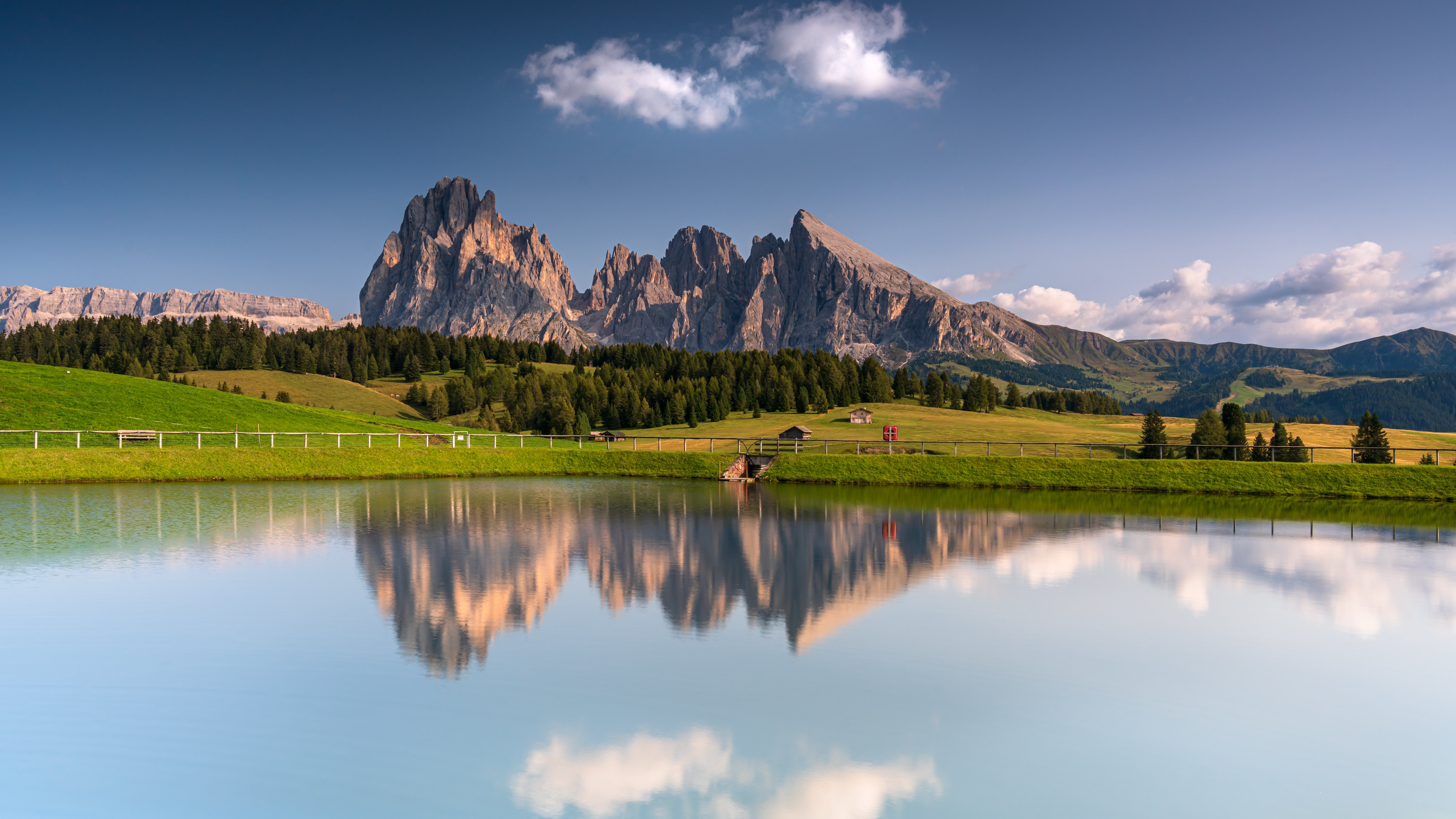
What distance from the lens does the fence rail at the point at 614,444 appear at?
2317 inches

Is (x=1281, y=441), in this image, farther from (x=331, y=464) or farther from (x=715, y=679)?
(x=715, y=679)

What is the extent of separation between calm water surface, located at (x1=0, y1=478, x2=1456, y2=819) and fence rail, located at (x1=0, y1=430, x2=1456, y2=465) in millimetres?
36388

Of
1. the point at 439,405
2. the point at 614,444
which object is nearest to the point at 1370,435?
the point at 614,444

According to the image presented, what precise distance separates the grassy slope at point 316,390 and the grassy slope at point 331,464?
256 ft

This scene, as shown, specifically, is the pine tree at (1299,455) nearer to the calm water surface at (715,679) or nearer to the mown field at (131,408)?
the calm water surface at (715,679)

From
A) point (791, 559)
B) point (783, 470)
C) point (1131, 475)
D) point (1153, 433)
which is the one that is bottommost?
point (1131, 475)

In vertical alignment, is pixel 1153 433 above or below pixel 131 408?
below

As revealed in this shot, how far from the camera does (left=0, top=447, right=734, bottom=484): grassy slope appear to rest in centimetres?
4956

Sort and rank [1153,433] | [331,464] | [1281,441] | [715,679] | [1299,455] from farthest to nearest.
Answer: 1. [1281,441]
2. [1153,433]
3. [1299,455]
4. [331,464]
5. [715,679]

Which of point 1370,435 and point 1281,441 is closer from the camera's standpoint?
point 1370,435

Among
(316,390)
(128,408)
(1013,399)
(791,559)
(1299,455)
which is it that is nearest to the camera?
(791,559)

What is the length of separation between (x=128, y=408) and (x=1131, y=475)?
88937 millimetres

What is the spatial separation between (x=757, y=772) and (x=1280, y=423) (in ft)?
467

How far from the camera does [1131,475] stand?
54.6m
